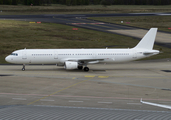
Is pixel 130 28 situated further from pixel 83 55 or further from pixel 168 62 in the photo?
pixel 83 55

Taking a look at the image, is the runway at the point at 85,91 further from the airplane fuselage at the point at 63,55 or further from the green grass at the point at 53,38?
the green grass at the point at 53,38

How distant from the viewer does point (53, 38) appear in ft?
299

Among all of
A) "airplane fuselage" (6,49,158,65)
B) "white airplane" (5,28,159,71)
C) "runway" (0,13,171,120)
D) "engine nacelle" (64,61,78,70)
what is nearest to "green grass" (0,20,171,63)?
"airplane fuselage" (6,49,158,65)

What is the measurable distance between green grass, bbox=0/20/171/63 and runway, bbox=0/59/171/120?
20240 mm

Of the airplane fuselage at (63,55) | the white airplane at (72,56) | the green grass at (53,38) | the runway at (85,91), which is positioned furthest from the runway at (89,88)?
the green grass at (53,38)

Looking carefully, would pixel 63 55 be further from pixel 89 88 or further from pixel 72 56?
pixel 89 88

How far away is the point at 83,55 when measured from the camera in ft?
170

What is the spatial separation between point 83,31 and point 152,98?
75.7 meters

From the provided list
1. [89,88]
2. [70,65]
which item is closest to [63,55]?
[70,65]

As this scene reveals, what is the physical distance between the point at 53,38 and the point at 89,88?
57.2m

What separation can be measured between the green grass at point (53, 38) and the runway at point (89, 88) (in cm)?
2024

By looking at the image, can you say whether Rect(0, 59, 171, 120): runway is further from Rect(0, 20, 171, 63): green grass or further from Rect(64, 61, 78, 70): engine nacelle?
Rect(0, 20, 171, 63): green grass

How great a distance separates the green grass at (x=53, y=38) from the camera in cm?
8006

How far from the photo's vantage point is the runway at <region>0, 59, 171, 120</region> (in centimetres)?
2886
